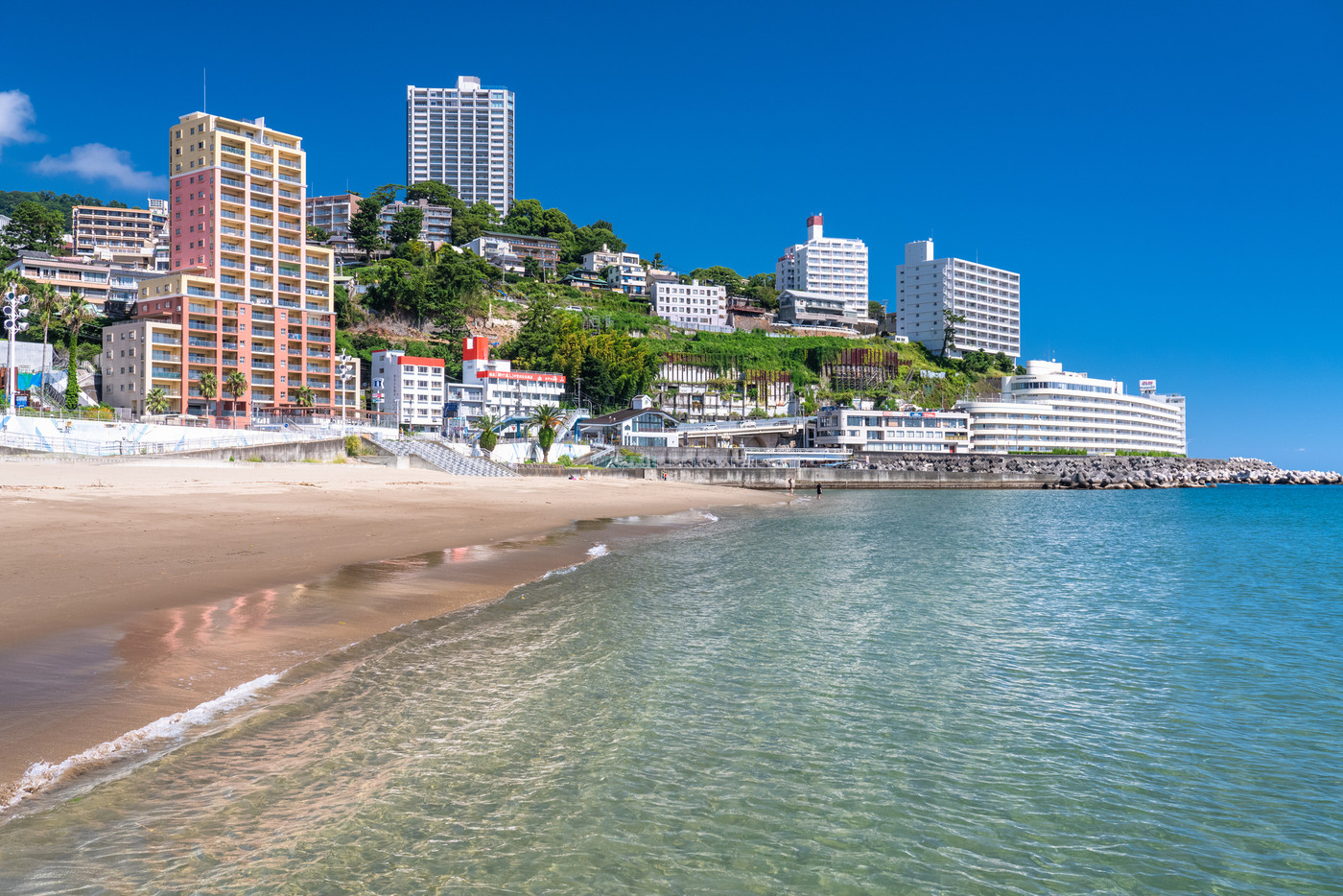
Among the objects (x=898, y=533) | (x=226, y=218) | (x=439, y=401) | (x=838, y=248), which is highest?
(x=838, y=248)

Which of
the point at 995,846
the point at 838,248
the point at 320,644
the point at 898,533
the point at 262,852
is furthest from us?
the point at 838,248

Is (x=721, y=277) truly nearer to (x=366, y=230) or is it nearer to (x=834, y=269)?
(x=834, y=269)

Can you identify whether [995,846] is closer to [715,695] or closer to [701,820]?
[701,820]

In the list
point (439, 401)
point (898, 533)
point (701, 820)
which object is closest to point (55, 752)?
point (701, 820)

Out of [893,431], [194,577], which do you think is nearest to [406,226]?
[893,431]

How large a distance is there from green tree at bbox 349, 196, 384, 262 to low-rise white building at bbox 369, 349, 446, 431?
1936 inches

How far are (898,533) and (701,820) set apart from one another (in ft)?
96.0

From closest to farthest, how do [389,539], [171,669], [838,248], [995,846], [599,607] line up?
[995,846] < [171,669] < [599,607] < [389,539] < [838,248]

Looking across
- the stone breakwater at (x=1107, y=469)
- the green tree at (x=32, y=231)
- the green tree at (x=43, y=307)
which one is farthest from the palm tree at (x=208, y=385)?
the stone breakwater at (x=1107, y=469)

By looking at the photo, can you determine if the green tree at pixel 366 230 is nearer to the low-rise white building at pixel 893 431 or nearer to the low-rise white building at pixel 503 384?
the low-rise white building at pixel 503 384

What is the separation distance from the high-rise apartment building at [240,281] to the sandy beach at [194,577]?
168ft

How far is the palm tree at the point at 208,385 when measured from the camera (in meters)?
80.0

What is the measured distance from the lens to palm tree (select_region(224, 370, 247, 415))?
79438mm

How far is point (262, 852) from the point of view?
5.71 metres
